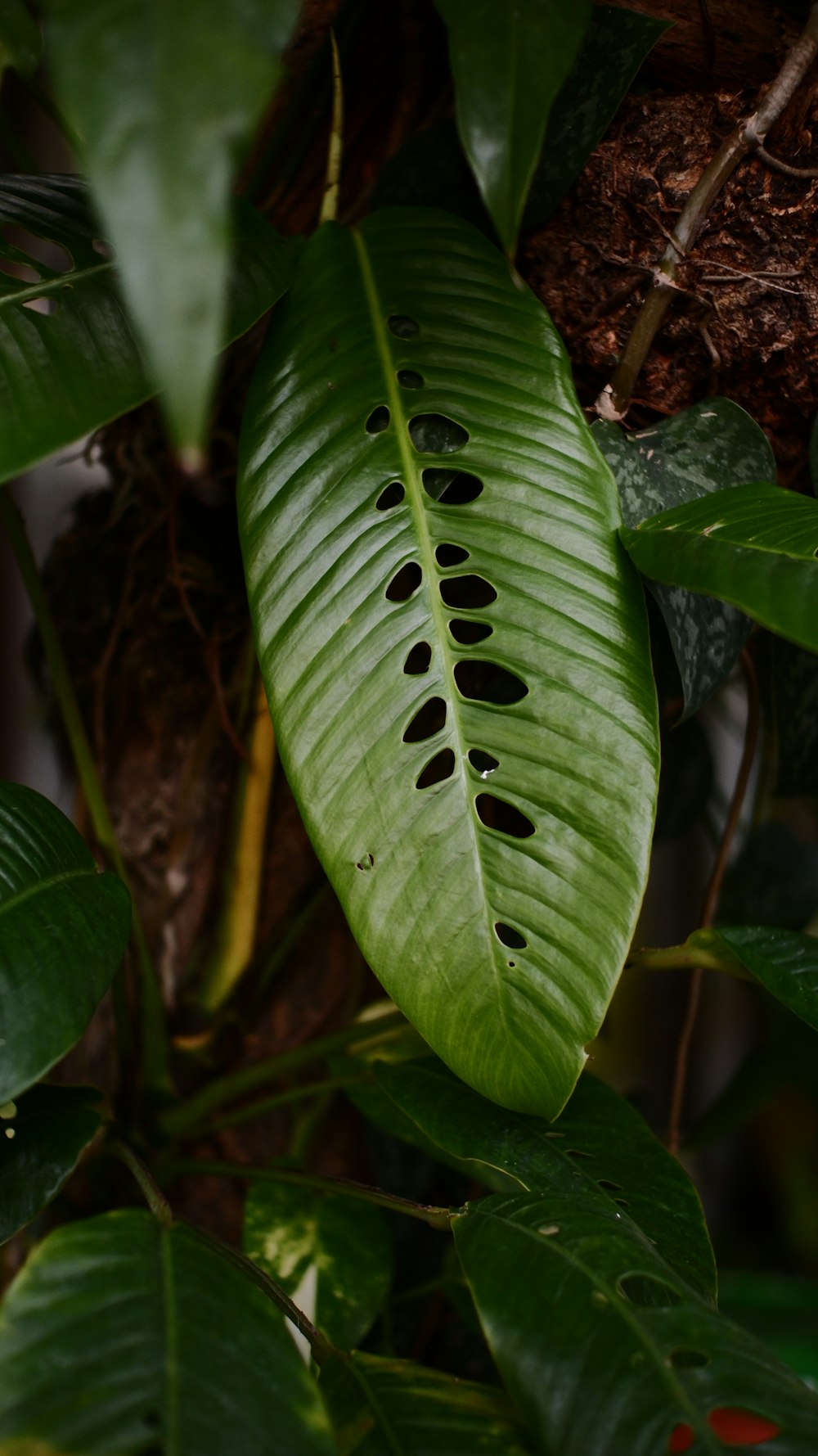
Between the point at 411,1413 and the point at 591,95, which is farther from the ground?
the point at 591,95

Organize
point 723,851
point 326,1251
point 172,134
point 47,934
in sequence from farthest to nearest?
point 723,851 < point 326,1251 < point 47,934 < point 172,134

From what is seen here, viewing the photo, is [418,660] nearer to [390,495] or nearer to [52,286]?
[390,495]

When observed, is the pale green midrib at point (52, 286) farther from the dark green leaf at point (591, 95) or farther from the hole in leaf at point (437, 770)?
the hole in leaf at point (437, 770)

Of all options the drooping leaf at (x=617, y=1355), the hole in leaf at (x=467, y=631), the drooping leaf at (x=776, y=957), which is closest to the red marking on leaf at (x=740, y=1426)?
the drooping leaf at (x=617, y=1355)

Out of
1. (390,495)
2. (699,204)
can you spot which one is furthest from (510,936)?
(699,204)

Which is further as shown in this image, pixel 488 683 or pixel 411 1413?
pixel 488 683

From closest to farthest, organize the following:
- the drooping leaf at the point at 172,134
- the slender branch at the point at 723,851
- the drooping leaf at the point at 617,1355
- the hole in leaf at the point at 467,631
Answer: the drooping leaf at the point at 172,134, the drooping leaf at the point at 617,1355, the hole in leaf at the point at 467,631, the slender branch at the point at 723,851

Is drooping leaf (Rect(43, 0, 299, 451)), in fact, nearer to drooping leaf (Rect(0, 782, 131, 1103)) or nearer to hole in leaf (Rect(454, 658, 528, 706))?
drooping leaf (Rect(0, 782, 131, 1103))
